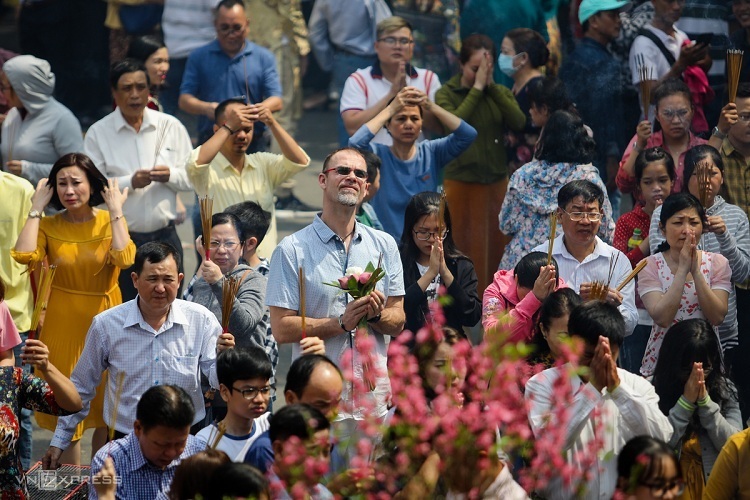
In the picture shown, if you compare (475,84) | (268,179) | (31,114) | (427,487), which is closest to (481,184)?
(475,84)

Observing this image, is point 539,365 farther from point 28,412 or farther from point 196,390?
point 28,412

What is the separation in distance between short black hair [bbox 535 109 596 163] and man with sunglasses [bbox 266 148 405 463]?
1.86m

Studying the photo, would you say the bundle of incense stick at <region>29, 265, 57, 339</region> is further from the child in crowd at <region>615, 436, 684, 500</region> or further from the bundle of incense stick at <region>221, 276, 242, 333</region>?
the child in crowd at <region>615, 436, 684, 500</region>

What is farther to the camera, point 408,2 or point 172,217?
point 408,2

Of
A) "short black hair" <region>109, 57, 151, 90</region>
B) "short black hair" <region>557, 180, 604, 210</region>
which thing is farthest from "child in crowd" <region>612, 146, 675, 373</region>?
"short black hair" <region>109, 57, 151, 90</region>

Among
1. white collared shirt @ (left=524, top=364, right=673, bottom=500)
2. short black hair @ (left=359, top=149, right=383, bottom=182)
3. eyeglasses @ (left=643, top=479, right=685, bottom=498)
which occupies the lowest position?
white collared shirt @ (left=524, top=364, right=673, bottom=500)

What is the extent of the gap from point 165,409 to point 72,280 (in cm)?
222

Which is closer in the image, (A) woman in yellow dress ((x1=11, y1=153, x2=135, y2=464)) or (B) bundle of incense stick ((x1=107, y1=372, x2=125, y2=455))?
(B) bundle of incense stick ((x1=107, y1=372, x2=125, y2=455))

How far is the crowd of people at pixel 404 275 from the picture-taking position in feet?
15.0

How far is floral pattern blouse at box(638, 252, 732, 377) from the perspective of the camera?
7.03 meters

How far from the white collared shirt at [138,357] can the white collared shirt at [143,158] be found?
7.11 feet

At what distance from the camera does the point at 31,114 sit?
8781mm

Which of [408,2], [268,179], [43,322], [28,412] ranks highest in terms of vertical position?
[408,2]

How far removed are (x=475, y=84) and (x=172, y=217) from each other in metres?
2.20
